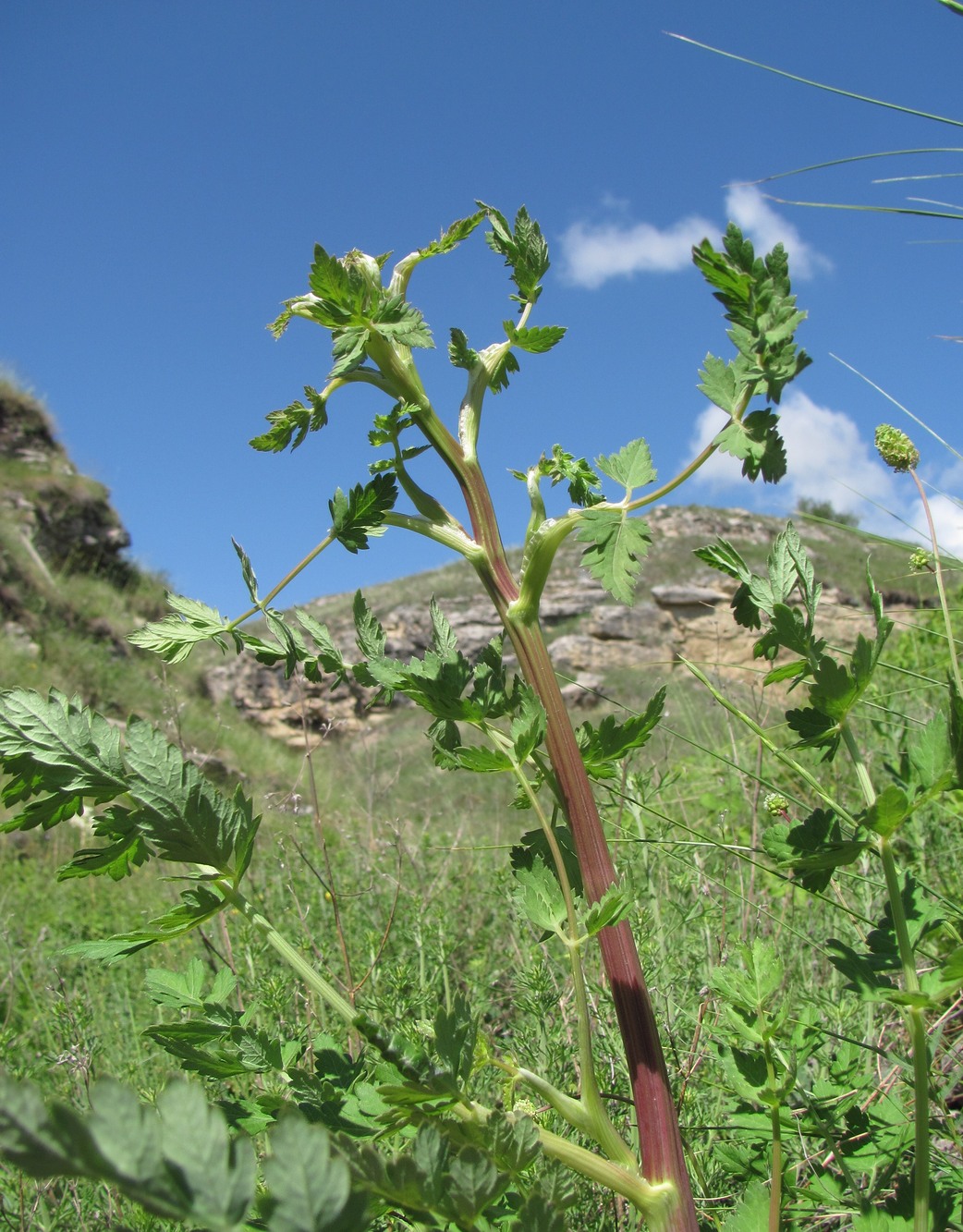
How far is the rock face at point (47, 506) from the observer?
494 inches

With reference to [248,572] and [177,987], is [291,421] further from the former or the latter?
[177,987]

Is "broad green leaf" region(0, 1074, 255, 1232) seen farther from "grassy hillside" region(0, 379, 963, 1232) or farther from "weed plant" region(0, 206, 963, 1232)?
"grassy hillside" region(0, 379, 963, 1232)

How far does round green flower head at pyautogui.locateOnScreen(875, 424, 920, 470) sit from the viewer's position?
1.20 metres

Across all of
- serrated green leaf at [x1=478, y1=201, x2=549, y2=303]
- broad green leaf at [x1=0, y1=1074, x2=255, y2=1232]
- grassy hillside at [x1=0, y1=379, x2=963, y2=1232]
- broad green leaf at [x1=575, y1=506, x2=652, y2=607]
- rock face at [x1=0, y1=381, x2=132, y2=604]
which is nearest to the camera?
broad green leaf at [x1=0, y1=1074, x2=255, y2=1232]

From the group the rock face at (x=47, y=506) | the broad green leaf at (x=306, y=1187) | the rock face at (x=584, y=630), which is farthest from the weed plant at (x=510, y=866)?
the rock face at (x=47, y=506)

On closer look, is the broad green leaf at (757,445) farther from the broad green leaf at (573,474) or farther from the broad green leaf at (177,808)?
the broad green leaf at (177,808)

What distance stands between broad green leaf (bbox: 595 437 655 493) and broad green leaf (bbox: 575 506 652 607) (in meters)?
0.05

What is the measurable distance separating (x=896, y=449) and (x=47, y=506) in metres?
14.0

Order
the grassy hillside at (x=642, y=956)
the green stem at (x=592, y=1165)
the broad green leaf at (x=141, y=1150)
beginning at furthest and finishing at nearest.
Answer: the grassy hillside at (x=642, y=956)
the green stem at (x=592, y=1165)
the broad green leaf at (x=141, y=1150)

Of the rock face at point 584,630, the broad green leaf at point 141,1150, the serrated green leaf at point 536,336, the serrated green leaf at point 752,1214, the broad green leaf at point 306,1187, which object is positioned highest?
the rock face at point 584,630

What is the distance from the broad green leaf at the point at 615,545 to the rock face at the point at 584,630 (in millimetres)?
10381

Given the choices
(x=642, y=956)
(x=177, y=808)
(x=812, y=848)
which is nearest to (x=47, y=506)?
(x=642, y=956)

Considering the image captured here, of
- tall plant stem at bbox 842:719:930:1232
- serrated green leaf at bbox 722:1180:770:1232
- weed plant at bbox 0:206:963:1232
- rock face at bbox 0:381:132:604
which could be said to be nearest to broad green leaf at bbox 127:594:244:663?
weed plant at bbox 0:206:963:1232

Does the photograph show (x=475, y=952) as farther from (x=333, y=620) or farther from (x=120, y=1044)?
(x=333, y=620)
